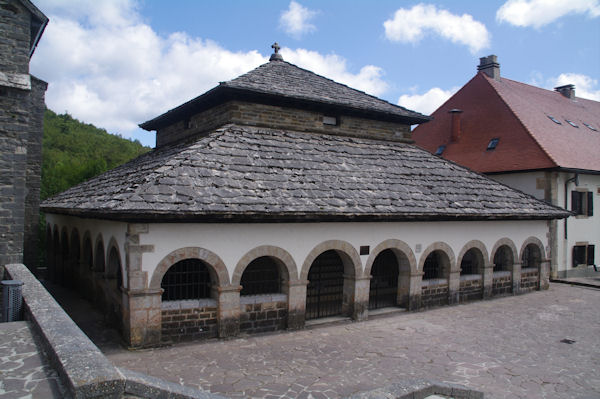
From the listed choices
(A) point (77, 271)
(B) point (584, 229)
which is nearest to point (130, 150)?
(A) point (77, 271)

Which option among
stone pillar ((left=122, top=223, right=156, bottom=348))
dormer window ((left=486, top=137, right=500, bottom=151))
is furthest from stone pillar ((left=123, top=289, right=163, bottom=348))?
dormer window ((left=486, top=137, right=500, bottom=151))

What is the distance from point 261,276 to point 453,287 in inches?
212

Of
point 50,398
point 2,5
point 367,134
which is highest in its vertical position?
point 2,5

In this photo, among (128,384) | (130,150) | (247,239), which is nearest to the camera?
(128,384)

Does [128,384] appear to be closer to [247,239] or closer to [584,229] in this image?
[247,239]

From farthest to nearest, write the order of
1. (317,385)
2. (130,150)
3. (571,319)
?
(130,150), (571,319), (317,385)

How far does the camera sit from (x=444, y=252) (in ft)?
39.6

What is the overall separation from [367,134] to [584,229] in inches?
456

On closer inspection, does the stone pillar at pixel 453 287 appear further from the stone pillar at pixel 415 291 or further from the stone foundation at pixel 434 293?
the stone pillar at pixel 415 291

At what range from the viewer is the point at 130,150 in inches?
1976

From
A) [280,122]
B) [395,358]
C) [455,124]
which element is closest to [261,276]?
[395,358]

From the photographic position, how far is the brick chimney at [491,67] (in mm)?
22953

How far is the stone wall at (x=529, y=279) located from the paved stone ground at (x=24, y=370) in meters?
13.6

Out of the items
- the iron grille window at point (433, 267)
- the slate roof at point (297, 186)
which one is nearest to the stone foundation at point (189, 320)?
the slate roof at point (297, 186)
